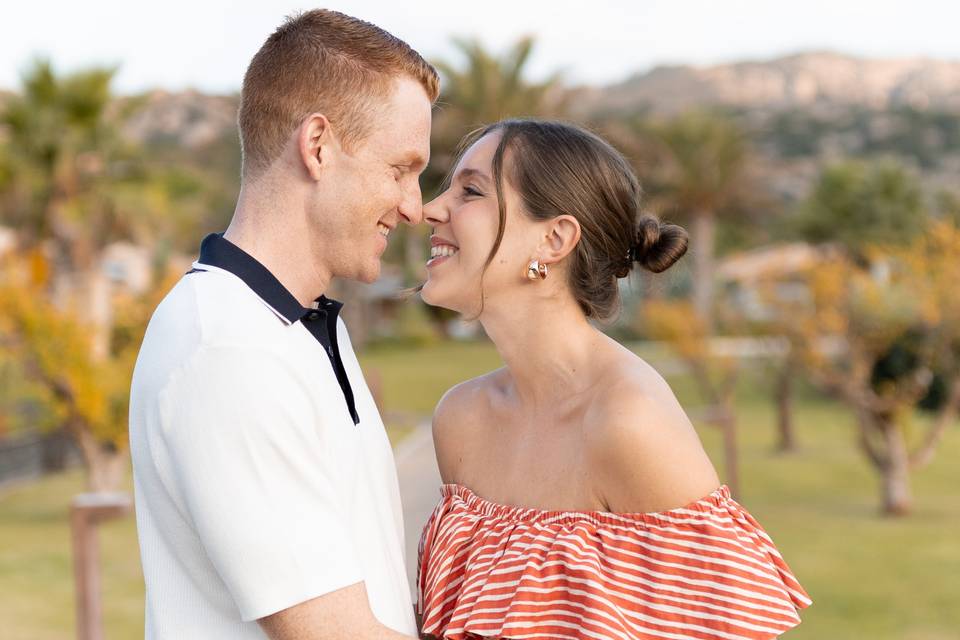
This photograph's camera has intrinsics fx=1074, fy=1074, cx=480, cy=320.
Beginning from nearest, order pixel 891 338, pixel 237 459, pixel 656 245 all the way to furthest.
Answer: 1. pixel 237 459
2. pixel 656 245
3. pixel 891 338

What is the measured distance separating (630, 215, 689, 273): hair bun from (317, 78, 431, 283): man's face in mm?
641

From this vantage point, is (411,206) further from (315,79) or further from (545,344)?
(545,344)

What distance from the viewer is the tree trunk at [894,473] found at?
14266 mm

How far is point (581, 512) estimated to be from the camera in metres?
2.15

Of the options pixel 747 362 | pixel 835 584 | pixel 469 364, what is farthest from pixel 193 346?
pixel 469 364

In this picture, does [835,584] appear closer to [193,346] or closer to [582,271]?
[582,271]

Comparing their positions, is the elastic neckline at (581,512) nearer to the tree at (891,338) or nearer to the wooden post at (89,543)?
the wooden post at (89,543)

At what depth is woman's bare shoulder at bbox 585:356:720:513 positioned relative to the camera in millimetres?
2033

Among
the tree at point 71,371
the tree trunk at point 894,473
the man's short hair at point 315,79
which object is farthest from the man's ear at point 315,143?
the tree trunk at point 894,473

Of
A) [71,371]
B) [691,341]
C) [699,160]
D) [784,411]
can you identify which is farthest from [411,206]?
[699,160]

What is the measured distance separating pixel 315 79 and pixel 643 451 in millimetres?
910

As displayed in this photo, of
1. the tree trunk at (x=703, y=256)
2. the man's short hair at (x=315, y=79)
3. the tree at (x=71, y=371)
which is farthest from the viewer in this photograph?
the tree trunk at (x=703, y=256)

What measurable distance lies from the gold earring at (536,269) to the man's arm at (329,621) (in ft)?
3.07

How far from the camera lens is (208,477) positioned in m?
1.54
